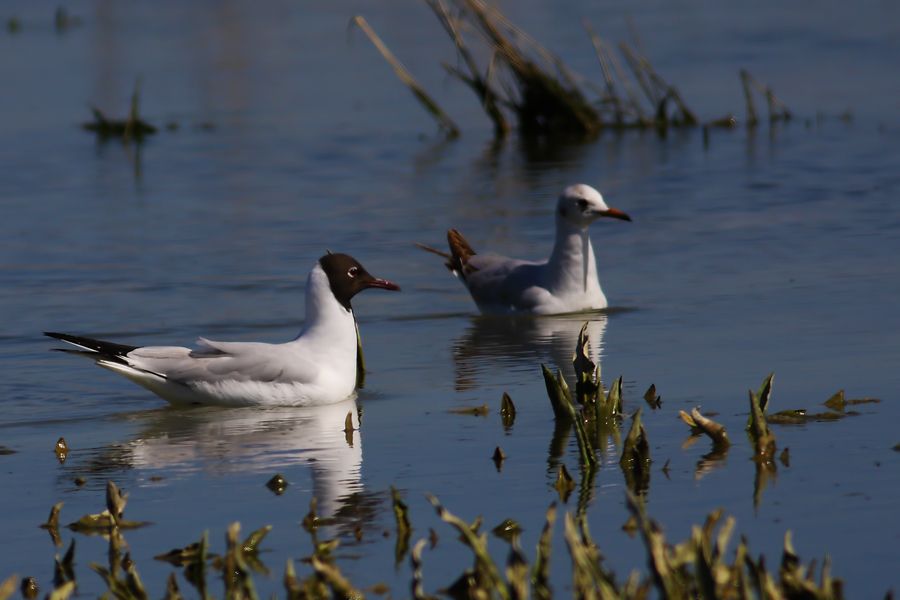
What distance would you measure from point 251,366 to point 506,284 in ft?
9.85

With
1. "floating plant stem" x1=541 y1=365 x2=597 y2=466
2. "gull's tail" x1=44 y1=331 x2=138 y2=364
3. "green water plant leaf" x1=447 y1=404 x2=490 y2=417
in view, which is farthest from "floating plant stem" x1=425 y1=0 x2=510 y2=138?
"floating plant stem" x1=541 y1=365 x2=597 y2=466

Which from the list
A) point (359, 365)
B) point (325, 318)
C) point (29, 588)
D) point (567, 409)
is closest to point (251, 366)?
point (325, 318)

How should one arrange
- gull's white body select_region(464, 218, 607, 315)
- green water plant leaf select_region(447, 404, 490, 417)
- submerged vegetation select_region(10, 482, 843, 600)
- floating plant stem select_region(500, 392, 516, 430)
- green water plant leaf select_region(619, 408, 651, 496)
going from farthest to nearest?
1. gull's white body select_region(464, 218, 607, 315)
2. green water plant leaf select_region(447, 404, 490, 417)
3. floating plant stem select_region(500, 392, 516, 430)
4. green water plant leaf select_region(619, 408, 651, 496)
5. submerged vegetation select_region(10, 482, 843, 600)

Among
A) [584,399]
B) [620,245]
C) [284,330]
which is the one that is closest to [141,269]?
[284,330]

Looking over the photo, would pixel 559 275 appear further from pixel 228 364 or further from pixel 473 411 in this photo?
pixel 473 411

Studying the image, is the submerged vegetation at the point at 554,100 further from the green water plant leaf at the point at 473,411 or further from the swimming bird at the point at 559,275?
the green water plant leaf at the point at 473,411

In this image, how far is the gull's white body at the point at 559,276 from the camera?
10617 millimetres

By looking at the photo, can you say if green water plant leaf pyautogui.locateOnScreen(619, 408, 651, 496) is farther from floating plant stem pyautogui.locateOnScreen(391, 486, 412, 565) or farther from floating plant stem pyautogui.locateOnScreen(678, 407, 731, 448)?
floating plant stem pyautogui.locateOnScreen(391, 486, 412, 565)

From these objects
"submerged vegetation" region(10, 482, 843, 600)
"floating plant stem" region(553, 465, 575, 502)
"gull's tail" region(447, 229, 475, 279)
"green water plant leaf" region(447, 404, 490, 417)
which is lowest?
"submerged vegetation" region(10, 482, 843, 600)

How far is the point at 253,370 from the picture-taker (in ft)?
26.9

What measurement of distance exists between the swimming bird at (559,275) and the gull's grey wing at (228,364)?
2.73 metres

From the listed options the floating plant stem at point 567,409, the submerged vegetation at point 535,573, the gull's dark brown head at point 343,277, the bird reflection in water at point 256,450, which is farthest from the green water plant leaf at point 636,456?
the gull's dark brown head at point 343,277

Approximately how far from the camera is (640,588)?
4324 millimetres

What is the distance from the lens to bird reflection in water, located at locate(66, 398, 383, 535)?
6270mm
